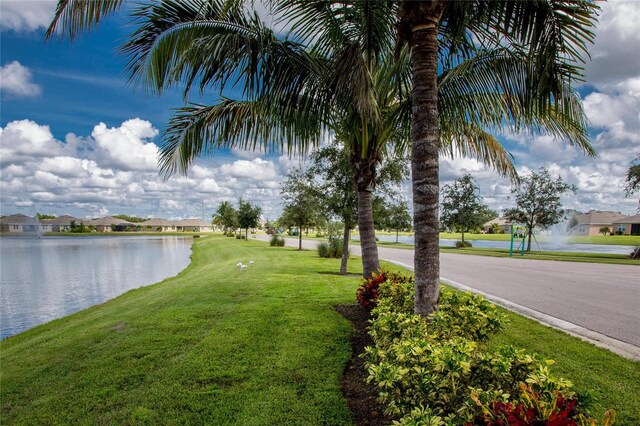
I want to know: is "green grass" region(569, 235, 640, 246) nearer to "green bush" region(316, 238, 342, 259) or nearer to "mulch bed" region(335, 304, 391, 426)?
"green bush" region(316, 238, 342, 259)

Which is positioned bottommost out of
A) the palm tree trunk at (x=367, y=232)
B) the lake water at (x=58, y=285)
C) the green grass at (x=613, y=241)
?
the lake water at (x=58, y=285)

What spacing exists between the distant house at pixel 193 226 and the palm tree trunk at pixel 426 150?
150340 millimetres

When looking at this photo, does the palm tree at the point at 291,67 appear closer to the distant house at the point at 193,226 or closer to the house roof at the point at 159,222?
the distant house at the point at 193,226

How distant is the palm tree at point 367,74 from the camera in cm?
427

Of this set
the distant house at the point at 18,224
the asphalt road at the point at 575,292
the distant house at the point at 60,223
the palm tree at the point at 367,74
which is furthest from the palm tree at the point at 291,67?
the distant house at the point at 60,223

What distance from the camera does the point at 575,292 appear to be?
31.6 feet

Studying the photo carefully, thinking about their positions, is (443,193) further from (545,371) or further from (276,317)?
(545,371)

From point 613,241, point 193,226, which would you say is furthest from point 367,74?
point 193,226

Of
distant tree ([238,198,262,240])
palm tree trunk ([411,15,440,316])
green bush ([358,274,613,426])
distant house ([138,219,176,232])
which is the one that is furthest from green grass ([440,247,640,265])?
distant house ([138,219,176,232])

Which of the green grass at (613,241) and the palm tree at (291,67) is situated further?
the green grass at (613,241)

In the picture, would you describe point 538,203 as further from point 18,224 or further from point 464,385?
point 18,224

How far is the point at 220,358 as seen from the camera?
504 centimetres

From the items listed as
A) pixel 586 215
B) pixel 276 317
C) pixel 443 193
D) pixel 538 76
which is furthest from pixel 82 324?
pixel 586 215

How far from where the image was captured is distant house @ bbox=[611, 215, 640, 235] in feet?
232
